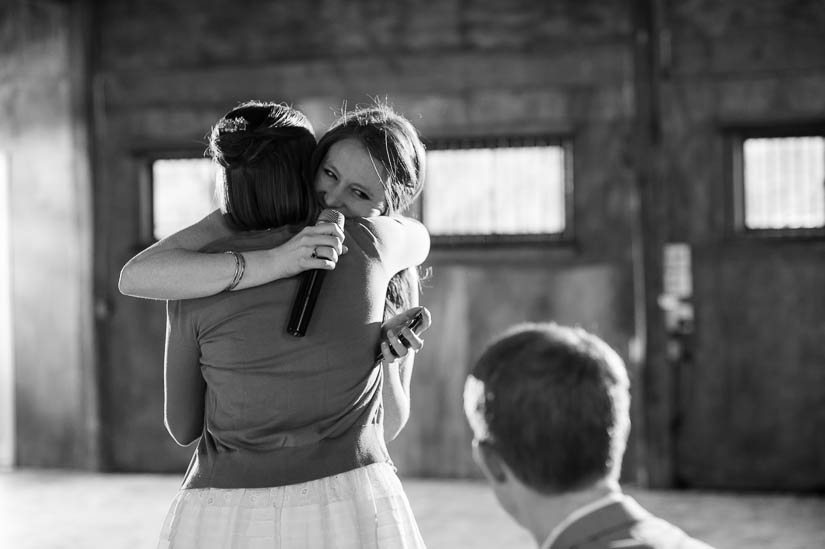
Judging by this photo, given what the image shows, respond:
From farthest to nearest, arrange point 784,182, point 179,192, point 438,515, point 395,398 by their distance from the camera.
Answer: point 179,192
point 784,182
point 438,515
point 395,398

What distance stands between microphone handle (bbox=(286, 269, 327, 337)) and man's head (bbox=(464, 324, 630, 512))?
424 millimetres

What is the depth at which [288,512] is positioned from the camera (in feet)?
4.97

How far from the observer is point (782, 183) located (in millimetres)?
5367

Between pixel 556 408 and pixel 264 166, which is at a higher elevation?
pixel 264 166

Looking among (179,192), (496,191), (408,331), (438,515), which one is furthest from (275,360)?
(179,192)

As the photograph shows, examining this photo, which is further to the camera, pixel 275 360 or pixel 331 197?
pixel 331 197

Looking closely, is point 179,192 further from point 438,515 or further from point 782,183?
point 782,183

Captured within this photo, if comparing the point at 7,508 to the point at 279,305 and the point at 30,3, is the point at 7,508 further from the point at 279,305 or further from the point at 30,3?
the point at 279,305

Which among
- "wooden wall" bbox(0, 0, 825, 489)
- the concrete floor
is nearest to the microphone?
A: the concrete floor

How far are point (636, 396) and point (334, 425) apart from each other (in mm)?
4195

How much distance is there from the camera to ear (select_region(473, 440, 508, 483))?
1123mm

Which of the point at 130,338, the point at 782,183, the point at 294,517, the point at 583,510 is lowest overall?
the point at 130,338

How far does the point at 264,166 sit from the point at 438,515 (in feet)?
12.1

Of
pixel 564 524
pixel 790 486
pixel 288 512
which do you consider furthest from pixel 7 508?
pixel 564 524
